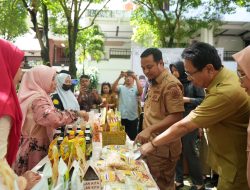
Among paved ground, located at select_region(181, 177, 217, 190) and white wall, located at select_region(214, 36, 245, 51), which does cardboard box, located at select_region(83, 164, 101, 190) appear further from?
white wall, located at select_region(214, 36, 245, 51)

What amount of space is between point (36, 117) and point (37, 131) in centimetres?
20

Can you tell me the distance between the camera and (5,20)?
14.6 metres

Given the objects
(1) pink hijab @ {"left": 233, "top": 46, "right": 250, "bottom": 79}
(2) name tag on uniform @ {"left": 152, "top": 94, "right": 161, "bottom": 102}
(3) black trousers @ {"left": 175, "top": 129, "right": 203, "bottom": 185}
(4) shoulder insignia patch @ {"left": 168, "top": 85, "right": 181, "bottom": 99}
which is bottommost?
(3) black trousers @ {"left": 175, "top": 129, "right": 203, "bottom": 185}

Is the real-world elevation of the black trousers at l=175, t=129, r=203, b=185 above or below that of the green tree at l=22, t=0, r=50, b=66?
below

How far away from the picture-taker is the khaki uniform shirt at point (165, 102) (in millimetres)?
2668

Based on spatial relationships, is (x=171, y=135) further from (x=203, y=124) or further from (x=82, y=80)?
(x=82, y=80)

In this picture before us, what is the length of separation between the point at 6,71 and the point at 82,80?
458 centimetres

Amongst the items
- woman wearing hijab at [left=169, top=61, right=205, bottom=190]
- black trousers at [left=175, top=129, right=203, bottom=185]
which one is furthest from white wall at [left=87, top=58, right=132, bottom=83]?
black trousers at [left=175, top=129, right=203, bottom=185]

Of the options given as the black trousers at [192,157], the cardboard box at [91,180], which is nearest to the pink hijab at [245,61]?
the cardboard box at [91,180]

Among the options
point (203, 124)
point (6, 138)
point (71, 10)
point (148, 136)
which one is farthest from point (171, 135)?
point (71, 10)

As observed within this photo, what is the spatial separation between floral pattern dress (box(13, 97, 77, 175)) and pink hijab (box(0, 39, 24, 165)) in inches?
31.5

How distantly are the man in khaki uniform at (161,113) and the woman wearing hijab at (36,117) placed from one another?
66 cm

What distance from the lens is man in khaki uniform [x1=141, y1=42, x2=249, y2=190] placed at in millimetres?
1949

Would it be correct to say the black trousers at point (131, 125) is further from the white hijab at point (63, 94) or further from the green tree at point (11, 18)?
the green tree at point (11, 18)
